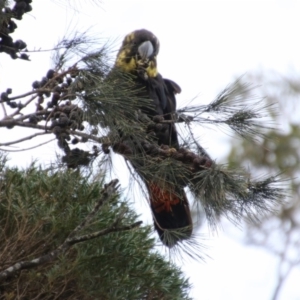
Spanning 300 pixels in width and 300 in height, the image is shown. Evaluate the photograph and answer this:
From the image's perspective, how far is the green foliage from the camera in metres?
2.18

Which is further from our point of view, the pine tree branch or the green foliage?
the green foliage

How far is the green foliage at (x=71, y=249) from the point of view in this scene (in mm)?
2180

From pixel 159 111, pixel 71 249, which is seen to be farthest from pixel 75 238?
pixel 159 111

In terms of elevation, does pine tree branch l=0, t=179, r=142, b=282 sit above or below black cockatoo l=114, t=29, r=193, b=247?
below

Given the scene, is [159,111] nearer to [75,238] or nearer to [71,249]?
[71,249]

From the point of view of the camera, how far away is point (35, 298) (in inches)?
84.5

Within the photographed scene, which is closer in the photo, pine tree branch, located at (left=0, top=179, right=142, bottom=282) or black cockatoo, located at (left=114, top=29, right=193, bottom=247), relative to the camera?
pine tree branch, located at (left=0, top=179, right=142, bottom=282)

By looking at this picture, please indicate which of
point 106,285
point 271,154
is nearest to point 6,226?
point 106,285

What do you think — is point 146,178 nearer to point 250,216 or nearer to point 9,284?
point 250,216

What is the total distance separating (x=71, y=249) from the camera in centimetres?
226

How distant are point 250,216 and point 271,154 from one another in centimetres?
364

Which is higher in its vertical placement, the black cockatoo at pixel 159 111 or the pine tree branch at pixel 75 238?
the black cockatoo at pixel 159 111

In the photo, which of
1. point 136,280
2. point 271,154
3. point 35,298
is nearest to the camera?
point 35,298

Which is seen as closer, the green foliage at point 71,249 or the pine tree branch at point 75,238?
the pine tree branch at point 75,238
